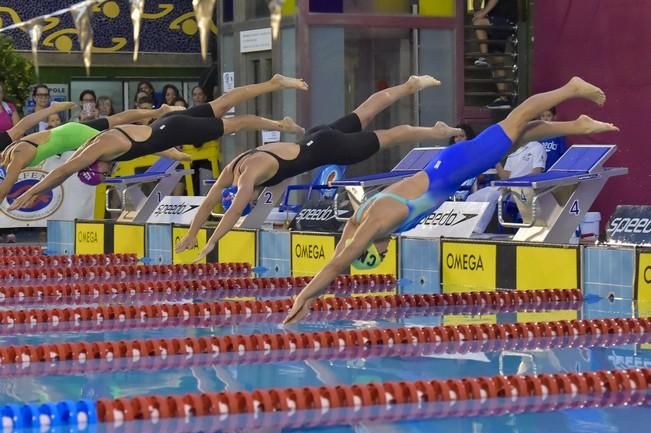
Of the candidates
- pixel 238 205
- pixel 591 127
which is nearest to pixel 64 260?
pixel 238 205

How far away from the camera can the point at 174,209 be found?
13992 mm

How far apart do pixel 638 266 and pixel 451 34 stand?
7.25 metres

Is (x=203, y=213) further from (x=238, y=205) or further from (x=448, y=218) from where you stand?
(x=448, y=218)

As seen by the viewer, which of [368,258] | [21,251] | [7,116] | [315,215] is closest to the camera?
[368,258]

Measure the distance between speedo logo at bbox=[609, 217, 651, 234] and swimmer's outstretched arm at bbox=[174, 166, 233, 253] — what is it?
2.71 metres

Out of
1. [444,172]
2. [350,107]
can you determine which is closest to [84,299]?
[444,172]

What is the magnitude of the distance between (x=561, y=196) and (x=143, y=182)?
5.86m

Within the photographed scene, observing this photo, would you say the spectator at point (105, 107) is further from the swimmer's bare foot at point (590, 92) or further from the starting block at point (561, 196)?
the swimmer's bare foot at point (590, 92)

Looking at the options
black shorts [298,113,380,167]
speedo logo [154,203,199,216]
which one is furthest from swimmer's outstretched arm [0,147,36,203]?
black shorts [298,113,380,167]

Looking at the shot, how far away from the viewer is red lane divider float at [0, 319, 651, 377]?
22.7 feet

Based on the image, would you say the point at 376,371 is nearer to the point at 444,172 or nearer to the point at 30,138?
the point at 444,172

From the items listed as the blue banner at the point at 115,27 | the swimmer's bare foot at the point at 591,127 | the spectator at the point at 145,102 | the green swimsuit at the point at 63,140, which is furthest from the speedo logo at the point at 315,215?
the blue banner at the point at 115,27

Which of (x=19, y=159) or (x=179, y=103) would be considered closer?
(x=19, y=159)

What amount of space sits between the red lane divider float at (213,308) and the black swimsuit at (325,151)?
39.7 inches
